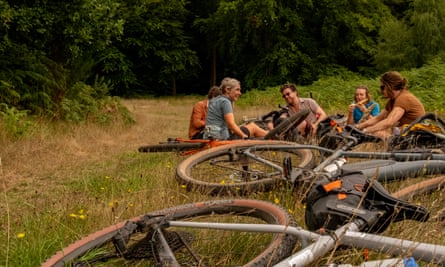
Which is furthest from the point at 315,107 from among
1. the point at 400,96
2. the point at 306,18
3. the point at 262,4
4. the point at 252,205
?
the point at 306,18

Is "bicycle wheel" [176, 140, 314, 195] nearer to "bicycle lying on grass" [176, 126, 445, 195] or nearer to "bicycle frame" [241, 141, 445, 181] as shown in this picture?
"bicycle lying on grass" [176, 126, 445, 195]

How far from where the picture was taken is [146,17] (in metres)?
33.2

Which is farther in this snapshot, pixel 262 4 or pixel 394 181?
pixel 262 4

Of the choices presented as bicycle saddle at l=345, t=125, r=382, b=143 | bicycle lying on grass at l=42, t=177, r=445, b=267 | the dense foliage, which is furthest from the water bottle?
the dense foliage

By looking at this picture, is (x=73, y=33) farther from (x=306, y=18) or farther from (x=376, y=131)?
(x=306, y=18)

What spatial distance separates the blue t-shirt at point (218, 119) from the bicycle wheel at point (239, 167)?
1.82 meters

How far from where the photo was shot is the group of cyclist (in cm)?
580

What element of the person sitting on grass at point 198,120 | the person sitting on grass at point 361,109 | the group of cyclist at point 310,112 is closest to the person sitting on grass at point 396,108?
the group of cyclist at point 310,112

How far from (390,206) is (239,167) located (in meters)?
2.33

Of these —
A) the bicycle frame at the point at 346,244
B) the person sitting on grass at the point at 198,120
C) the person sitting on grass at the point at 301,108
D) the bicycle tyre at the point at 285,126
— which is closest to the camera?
the bicycle frame at the point at 346,244

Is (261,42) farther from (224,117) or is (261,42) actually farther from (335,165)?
(335,165)

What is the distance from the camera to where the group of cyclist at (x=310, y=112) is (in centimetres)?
580

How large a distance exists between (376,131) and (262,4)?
2429 cm

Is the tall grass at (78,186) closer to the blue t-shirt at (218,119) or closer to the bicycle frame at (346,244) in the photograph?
the bicycle frame at (346,244)
